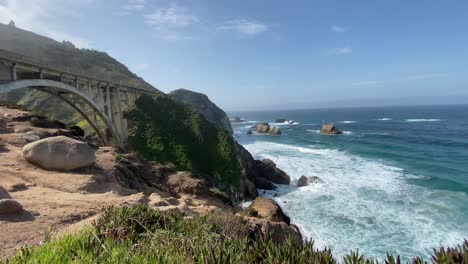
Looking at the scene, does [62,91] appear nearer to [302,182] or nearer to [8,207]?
[8,207]

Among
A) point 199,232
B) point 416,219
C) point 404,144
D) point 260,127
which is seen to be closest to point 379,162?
point 404,144

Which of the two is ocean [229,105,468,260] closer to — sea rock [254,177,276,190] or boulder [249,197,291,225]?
sea rock [254,177,276,190]

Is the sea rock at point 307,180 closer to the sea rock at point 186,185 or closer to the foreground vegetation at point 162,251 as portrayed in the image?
the sea rock at point 186,185

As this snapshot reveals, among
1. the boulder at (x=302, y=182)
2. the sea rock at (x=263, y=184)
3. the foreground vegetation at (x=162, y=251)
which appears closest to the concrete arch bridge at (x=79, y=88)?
the foreground vegetation at (x=162, y=251)

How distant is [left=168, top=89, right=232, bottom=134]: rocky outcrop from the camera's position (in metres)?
72.1

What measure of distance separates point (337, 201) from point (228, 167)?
13.6 metres

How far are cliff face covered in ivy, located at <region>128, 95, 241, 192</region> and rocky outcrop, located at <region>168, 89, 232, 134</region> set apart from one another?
26.2 meters

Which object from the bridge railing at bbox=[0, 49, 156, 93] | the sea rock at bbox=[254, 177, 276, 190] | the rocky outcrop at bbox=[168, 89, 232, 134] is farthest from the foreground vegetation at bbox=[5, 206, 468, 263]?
the rocky outcrop at bbox=[168, 89, 232, 134]

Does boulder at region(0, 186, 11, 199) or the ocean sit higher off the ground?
boulder at region(0, 186, 11, 199)

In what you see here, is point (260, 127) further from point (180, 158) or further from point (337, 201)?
point (337, 201)

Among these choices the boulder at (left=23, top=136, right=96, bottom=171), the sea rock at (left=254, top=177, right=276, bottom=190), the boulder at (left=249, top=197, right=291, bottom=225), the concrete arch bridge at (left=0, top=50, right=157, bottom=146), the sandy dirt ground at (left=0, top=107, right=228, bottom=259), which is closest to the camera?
the sandy dirt ground at (left=0, top=107, right=228, bottom=259)

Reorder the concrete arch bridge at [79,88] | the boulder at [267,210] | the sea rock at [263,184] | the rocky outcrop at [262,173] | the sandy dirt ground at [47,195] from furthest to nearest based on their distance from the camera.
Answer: the rocky outcrop at [262,173] → the sea rock at [263,184] → the concrete arch bridge at [79,88] → the boulder at [267,210] → the sandy dirt ground at [47,195]

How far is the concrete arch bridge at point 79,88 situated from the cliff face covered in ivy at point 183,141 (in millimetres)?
2422

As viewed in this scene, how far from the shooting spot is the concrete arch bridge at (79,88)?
18.2 m
